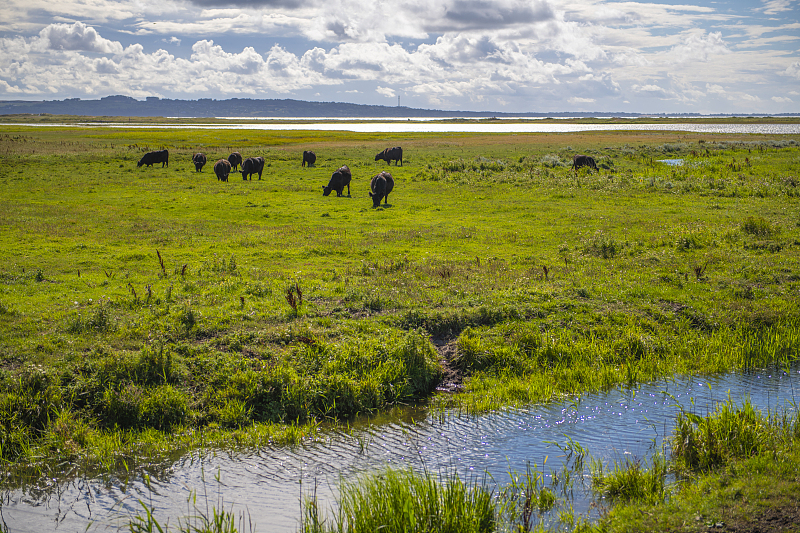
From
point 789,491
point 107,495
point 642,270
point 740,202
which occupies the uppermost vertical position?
point 740,202

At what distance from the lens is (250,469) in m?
6.91

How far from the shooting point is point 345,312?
11.7 metres

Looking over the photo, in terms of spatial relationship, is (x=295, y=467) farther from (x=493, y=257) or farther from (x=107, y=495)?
Result: (x=493, y=257)

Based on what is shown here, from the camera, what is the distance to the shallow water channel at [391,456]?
6051mm

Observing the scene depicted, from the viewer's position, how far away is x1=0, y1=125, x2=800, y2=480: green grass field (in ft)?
27.4

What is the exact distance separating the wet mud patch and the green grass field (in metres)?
0.04

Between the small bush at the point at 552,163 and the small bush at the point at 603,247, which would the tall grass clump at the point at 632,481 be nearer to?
the small bush at the point at 603,247

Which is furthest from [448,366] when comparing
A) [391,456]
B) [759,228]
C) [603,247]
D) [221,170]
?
[221,170]

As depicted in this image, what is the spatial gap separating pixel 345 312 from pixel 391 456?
15.9 ft

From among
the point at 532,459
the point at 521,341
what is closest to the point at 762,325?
the point at 521,341

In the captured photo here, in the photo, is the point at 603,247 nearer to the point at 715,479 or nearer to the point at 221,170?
the point at 715,479

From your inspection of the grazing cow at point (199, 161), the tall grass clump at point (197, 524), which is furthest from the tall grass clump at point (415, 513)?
the grazing cow at point (199, 161)

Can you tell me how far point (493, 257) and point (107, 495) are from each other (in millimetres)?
12197

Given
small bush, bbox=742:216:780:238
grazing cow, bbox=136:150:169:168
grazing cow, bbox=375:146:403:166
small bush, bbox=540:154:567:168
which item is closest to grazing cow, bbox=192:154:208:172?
grazing cow, bbox=136:150:169:168
